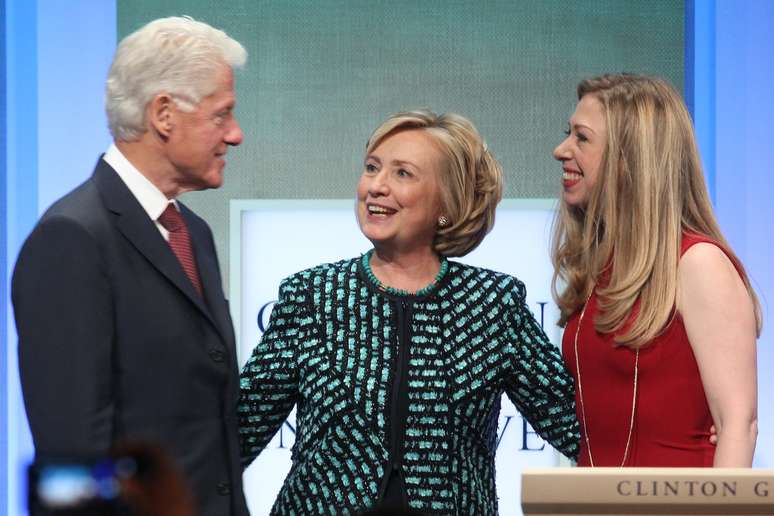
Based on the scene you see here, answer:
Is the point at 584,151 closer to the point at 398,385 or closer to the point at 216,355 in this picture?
the point at 398,385

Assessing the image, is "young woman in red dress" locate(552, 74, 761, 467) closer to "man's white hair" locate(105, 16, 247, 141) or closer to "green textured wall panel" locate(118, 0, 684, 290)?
"man's white hair" locate(105, 16, 247, 141)

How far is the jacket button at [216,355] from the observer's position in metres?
2.12

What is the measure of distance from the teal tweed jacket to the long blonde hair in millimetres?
265

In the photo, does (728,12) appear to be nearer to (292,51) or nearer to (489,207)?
(292,51)

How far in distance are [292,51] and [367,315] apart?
2017 mm

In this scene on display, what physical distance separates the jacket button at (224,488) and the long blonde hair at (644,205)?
33.5 inches

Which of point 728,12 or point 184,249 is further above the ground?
point 728,12

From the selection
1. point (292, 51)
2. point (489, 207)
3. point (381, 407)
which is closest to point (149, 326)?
point (381, 407)

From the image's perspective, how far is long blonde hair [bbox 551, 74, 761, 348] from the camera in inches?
94.0

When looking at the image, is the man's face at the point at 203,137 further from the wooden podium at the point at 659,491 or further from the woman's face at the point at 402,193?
the wooden podium at the point at 659,491

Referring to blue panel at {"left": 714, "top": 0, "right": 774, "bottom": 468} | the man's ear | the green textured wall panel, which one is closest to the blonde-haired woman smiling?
the man's ear

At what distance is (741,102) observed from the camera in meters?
4.23

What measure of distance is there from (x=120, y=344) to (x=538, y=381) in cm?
104

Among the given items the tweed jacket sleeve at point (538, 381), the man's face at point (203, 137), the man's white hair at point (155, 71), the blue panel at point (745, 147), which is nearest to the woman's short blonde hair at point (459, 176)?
the tweed jacket sleeve at point (538, 381)
